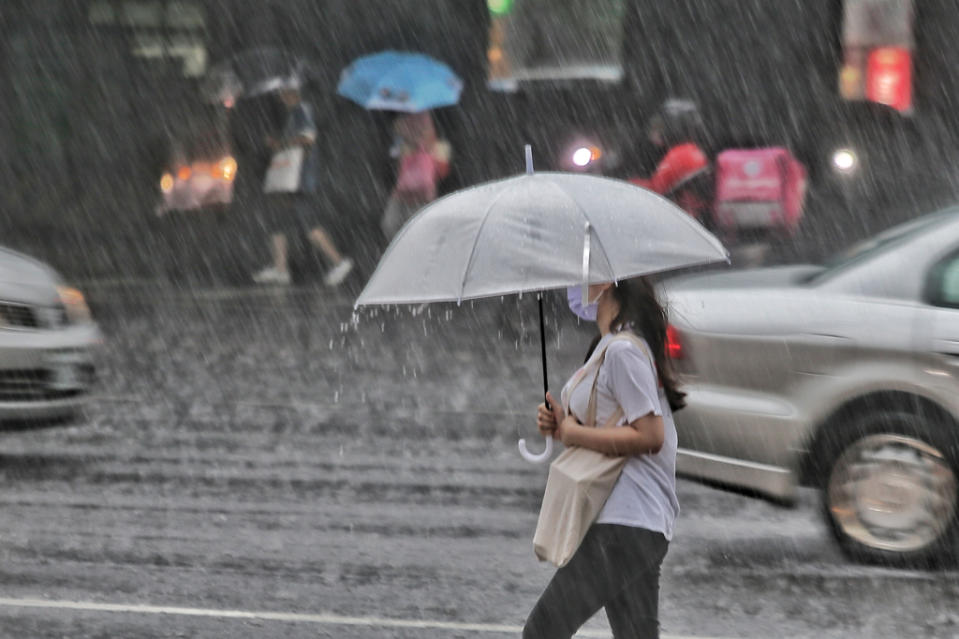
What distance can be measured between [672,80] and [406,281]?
1489 centimetres

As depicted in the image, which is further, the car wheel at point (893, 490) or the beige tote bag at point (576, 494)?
the car wheel at point (893, 490)

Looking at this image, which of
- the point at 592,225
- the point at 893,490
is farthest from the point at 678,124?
the point at 592,225

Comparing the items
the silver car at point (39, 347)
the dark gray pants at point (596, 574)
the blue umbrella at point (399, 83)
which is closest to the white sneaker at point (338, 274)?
the blue umbrella at point (399, 83)

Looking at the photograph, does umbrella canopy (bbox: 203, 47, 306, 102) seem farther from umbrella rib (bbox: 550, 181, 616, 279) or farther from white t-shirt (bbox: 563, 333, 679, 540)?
white t-shirt (bbox: 563, 333, 679, 540)

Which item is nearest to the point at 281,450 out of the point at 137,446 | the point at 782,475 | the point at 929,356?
the point at 137,446

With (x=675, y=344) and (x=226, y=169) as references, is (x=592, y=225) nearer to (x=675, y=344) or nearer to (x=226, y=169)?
(x=675, y=344)

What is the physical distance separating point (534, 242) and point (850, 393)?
3.42m

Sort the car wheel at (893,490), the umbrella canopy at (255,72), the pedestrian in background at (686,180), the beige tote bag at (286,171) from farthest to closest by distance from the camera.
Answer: the umbrella canopy at (255,72) < the beige tote bag at (286,171) < the pedestrian in background at (686,180) < the car wheel at (893,490)

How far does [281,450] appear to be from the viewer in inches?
398

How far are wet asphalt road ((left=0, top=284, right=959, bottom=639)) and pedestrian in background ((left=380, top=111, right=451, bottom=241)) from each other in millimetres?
4391

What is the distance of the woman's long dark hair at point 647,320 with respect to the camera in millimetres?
4434

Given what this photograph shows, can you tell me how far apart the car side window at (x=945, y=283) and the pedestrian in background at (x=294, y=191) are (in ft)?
35.1

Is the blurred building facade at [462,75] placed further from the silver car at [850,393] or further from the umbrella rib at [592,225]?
the umbrella rib at [592,225]

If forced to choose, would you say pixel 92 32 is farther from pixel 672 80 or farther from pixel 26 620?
pixel 26 620
